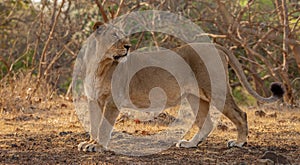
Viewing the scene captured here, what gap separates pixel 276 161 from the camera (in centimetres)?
402

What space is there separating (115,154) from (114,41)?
1012 millimetres

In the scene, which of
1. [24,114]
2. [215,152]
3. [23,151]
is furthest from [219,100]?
[24,114]

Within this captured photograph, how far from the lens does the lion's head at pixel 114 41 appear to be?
4.80 metres

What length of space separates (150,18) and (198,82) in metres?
4.62

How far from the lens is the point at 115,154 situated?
4555 millimetres

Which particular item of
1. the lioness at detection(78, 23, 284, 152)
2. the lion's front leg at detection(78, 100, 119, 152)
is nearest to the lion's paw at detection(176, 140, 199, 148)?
the lioness at detection(78, 23, 284, 152)

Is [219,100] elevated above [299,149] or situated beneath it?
elevated above

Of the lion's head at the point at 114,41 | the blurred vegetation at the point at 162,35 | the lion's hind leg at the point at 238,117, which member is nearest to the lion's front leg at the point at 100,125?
the lion's head at the point at 114,41

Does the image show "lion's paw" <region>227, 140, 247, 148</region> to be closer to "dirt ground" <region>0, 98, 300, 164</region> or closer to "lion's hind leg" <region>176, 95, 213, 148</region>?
"dirt ground" <region>0, 98, 300, 164</region>

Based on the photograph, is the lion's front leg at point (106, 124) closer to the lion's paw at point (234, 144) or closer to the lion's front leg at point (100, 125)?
the lion's front leg at point (100, 125)

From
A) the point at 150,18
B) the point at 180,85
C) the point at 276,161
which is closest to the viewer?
the point at 276,161

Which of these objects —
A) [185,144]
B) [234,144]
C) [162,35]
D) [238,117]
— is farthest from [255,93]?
[162,35]

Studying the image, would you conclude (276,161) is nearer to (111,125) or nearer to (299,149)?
(299,149)

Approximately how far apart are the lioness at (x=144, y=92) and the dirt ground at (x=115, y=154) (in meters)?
0.18
